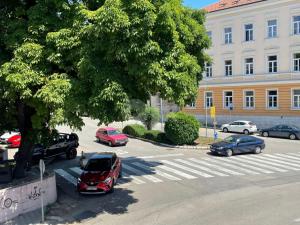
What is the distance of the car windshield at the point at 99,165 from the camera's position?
19.8 meters

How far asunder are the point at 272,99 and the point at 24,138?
3200 centimetres

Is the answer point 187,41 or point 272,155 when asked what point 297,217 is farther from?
point 272,155

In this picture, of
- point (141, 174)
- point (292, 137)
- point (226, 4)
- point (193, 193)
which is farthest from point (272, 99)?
point (193, 193)

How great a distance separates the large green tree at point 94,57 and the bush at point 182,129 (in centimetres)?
1645

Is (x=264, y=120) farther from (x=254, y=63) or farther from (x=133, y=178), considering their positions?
(x=133, y=178)

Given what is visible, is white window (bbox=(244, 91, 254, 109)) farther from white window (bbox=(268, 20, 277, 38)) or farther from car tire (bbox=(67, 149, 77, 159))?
car tire (bbox=(67, 149, 77, 159))

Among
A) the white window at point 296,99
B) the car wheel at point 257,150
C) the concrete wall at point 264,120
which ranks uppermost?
the white window at point 296,99

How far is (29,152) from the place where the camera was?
64.7 ft

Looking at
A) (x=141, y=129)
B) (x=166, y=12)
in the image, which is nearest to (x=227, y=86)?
(x=141, y=129)

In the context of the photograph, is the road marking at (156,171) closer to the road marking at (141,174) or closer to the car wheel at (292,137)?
the road marking at (141,174)

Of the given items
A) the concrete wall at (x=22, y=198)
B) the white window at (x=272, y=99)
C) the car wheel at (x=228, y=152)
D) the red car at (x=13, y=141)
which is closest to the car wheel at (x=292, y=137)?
the white window at (x=272, y=99)

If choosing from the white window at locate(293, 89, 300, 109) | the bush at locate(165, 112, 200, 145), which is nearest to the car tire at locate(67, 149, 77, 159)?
the bush at locate(165, 112, 200, 145)

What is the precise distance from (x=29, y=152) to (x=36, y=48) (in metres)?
6.72

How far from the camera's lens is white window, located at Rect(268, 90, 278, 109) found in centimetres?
4391
